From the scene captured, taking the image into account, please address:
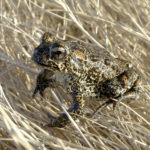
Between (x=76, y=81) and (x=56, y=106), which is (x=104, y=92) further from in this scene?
(x=56, y=106)

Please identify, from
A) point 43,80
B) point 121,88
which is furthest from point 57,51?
point 121,88

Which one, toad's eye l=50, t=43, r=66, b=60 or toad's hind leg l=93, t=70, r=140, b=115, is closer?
toad's eye l=50, t=43, r=66, b=60

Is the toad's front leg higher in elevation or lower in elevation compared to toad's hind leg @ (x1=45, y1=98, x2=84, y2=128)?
higher

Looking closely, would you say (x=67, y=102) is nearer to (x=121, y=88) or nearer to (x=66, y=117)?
(x=66, y=117)

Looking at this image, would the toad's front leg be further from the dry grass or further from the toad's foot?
the toad's foot

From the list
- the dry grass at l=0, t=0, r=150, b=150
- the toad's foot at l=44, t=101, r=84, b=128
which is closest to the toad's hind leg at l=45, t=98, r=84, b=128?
the toad's foot at l=44, t=101, r=84, b=128

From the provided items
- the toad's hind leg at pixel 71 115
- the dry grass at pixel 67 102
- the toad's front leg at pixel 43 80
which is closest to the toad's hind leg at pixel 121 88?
the dry grass at pixel 67 102

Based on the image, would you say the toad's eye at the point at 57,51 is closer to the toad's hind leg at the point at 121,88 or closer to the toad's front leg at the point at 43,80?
the toad's front leg at the point at 43,80
